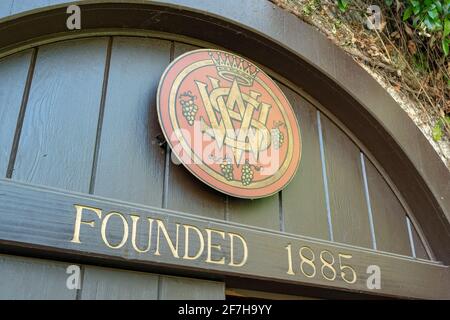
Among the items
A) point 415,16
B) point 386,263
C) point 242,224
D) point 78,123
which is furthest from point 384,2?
point 78,123

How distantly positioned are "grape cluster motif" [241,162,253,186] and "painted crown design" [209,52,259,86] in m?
0.29

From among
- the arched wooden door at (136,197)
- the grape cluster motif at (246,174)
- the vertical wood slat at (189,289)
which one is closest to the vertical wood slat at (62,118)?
the arched wooden door at (136,197)

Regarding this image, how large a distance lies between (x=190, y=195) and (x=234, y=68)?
463 mm

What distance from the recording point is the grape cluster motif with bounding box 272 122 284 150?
170cm

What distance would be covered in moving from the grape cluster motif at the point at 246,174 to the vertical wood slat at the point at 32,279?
1.84ft

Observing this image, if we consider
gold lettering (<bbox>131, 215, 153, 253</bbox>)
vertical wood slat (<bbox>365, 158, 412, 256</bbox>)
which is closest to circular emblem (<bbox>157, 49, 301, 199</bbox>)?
gold lettering (<bbox>131, 215, 153, 253</bbox>)

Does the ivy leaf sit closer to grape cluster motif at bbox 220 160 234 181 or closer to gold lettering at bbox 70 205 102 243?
grape cluster motif at bbox 220 160 234 181

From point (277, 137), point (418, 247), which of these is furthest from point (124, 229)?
point (418, 247)

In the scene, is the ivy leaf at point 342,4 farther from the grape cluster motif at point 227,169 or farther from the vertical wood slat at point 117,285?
the vertical wood slat at point 117,285

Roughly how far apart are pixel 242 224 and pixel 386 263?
0.55m

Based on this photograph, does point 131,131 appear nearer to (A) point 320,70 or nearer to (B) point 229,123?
(B) point 229,123

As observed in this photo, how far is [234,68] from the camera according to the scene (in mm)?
1735

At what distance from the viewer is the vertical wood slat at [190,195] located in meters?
1.50

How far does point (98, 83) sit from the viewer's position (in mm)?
1525
